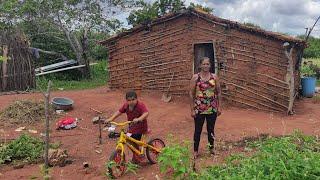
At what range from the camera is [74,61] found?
2041 cm

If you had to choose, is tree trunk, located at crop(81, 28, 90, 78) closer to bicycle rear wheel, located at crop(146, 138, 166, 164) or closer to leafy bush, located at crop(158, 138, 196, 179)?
bicycle rear wheel, located at crop(146, 138, 166, 164)

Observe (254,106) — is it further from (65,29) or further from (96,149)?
(65,29)

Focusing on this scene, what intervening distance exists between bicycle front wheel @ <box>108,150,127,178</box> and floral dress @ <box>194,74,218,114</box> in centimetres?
132

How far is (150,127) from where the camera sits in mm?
10711

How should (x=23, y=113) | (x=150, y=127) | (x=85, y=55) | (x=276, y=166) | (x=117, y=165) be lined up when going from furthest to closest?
(x=85, y=55), (x=23, y=113), (x=150, y=127), (x=117, y=165), (x=276, y=166)

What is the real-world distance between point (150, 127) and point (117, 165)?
15.1ft

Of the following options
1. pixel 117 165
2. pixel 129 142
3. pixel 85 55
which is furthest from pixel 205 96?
pixel 85 55

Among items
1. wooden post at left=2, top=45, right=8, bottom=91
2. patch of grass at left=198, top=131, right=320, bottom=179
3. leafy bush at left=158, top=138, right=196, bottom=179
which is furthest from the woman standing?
wooden post at left=2, top=45, right=8, bottom=91

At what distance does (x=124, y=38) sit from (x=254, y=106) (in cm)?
487

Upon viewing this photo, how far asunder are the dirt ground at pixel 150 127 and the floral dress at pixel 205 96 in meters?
0.72

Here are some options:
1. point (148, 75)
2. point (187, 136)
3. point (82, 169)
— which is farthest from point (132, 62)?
point (82, 169)

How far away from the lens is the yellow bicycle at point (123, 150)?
20.4 ft

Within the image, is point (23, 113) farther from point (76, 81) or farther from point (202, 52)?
point (76, 81)

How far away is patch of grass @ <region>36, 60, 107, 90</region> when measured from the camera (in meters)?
17.8
